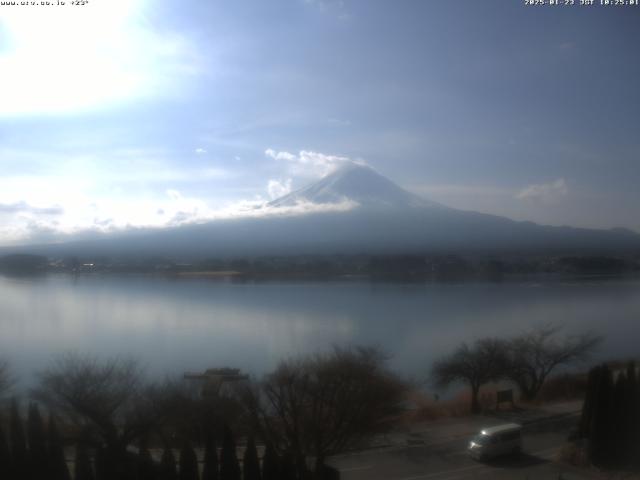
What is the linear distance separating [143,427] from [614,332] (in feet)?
21.5

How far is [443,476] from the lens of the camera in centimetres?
317

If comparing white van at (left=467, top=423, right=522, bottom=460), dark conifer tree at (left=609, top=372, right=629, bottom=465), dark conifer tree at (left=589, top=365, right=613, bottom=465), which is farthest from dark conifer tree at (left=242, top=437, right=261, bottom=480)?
dark conifer tree at (left=609, top=372, right=629, bottom=465)

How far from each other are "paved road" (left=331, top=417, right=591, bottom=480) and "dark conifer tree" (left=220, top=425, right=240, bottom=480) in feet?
2.37

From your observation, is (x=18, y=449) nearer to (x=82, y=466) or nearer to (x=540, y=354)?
(x=82, y=466)

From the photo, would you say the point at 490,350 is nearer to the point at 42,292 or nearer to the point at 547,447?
the point at 547,447

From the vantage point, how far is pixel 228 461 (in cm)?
307

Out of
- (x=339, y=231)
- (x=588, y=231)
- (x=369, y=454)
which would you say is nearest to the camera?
(x=369, y=454)

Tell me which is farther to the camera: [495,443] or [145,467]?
[495,443]

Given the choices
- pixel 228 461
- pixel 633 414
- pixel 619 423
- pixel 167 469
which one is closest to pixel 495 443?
pixel 619 423

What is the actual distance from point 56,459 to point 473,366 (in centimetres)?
388

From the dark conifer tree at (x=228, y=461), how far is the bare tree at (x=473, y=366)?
106 inches

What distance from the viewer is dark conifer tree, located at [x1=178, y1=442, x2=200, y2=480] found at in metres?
3.04

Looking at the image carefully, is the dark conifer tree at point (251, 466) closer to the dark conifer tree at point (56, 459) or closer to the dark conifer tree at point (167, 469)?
the dark conifer tree at point (167, 469)

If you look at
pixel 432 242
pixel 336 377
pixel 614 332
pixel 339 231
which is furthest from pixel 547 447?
pixel 339 231
